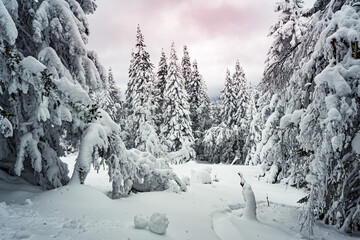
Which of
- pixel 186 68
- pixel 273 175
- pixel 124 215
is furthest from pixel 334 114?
pixel 186 68

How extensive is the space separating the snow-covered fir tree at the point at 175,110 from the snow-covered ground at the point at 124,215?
1846 cm

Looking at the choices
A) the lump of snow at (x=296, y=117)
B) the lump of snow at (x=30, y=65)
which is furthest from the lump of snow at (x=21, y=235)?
the lump of snow at (x=296, y=117)

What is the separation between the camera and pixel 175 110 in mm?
29109

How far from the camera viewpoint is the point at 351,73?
14.5 feet

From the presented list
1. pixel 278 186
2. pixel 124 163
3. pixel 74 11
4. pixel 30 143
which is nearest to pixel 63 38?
pixel 74 11

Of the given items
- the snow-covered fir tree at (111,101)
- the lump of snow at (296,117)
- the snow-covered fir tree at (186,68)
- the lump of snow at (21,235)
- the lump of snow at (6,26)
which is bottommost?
the lump of snow at (21,235)

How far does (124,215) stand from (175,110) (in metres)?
23.5

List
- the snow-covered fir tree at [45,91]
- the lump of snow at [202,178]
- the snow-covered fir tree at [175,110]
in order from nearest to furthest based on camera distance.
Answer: the snow-covered fir tree at [45,91] < the lump of snow at [202,178] < the snow-covered fir tree at [175,110]

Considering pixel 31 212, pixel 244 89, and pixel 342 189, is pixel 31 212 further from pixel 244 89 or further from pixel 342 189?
pixel 244 89

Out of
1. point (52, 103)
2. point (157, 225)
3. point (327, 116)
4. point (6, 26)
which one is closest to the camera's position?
point (6, 26)

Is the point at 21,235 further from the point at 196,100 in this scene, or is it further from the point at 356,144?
the point at 196,100

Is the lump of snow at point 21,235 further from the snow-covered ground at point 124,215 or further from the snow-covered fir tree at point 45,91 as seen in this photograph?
the snow-covered fir tree at point 45,91

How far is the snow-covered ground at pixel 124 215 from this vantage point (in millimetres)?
4344

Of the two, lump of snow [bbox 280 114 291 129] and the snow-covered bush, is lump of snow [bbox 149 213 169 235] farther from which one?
the snow-covered bush
